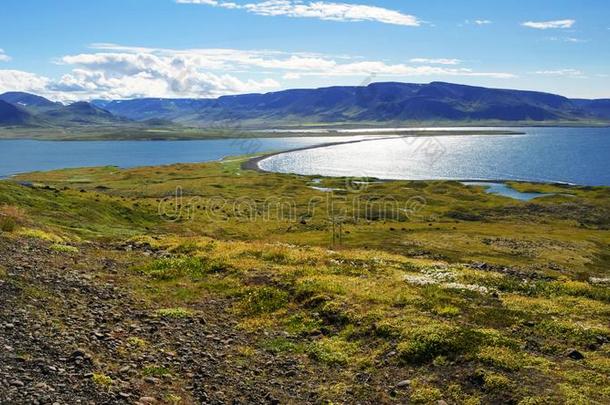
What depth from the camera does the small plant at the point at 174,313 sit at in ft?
75.0

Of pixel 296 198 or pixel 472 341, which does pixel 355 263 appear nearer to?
pixel 472 341

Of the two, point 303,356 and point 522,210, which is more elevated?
point 303,356

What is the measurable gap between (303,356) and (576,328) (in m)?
12.4

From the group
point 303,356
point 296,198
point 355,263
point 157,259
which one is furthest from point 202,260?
point 296,198

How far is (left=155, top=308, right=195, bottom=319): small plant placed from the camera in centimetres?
2288

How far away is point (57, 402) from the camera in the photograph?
1313 centimetres

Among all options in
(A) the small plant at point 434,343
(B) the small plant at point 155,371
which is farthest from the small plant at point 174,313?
(A) the small plant at point 434,343

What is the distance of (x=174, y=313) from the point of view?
23.1m

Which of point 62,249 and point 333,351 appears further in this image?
point 62,249

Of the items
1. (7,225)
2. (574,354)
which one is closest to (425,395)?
(574,354)

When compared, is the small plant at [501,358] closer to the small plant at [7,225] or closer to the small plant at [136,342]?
the small plant at [136,342]

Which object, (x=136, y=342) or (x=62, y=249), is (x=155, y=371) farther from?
(x=62, y=249)

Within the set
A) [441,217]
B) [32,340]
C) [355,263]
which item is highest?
[32,340]

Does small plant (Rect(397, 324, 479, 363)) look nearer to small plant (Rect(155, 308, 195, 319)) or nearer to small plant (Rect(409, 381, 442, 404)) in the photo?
small plant (Rect(409, 381, 442, 404))
